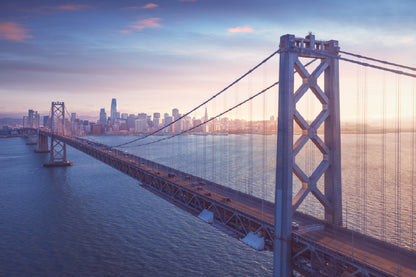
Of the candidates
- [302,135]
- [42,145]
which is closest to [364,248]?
[302,135]

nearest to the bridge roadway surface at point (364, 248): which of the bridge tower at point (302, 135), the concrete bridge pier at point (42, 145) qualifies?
the bridge tower at point (302, 135)

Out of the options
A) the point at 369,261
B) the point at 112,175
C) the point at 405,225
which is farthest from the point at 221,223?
the point at 112,175

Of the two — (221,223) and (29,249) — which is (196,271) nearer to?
(221,223)

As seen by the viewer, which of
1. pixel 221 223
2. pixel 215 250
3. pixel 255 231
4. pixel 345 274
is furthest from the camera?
pixel 215 250

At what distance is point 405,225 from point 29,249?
28.0m

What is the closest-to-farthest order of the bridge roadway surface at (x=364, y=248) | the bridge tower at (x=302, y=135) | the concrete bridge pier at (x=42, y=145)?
the bridge roadway surface at (x=364, y=248)
the bridge tower at (x=302, y=135)
the concrete bridge pier at (x=42, y=145)

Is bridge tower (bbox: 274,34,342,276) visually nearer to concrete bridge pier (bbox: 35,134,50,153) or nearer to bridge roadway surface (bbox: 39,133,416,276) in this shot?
bridge roadway surface (bbox: 39,133,416,276)

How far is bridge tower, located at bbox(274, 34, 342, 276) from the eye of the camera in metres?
10.2

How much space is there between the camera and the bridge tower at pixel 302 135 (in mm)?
10188

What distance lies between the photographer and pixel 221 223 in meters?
14.9

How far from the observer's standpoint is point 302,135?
1102 cm

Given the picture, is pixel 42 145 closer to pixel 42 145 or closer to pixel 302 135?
pixel 42 145

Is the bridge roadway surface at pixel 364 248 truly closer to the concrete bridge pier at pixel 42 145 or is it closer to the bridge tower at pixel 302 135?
the bridge tower at pixel 302 135

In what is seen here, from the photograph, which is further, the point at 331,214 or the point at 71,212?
the point at 71,212
